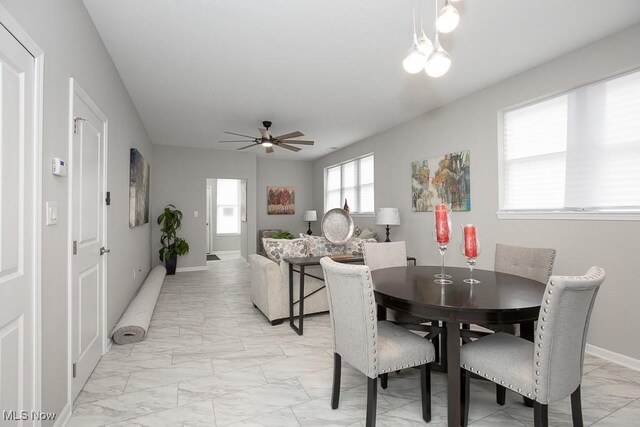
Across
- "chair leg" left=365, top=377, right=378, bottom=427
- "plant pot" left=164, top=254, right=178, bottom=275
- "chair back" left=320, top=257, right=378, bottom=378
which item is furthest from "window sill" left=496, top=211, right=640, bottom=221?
"plant pot" left=164, top=254, right=178, bottom=275

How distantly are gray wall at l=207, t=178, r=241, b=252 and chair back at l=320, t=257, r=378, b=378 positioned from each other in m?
8.28

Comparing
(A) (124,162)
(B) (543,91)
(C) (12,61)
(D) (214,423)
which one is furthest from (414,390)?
(A) (124,162)

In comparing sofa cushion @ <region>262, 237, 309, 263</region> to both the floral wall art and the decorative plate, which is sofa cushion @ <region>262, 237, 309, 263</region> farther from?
the floral wall art

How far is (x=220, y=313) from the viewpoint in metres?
3.94

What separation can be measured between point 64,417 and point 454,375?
220 cm

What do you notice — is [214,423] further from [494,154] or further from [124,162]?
[494,154]

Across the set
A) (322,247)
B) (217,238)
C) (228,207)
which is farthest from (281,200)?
(322,247)

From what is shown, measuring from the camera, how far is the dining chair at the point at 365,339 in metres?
1.66

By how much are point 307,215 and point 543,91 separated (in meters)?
5.58

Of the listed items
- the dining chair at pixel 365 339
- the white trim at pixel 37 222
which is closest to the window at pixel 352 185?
the dining chair at pixel 365 339

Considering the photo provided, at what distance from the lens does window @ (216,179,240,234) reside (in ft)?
32.1

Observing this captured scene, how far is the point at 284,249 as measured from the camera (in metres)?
3.58

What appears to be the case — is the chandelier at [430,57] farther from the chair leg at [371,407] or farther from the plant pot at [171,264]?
the plant pot at [171,264]

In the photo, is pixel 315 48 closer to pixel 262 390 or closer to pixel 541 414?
pixel 262 390
